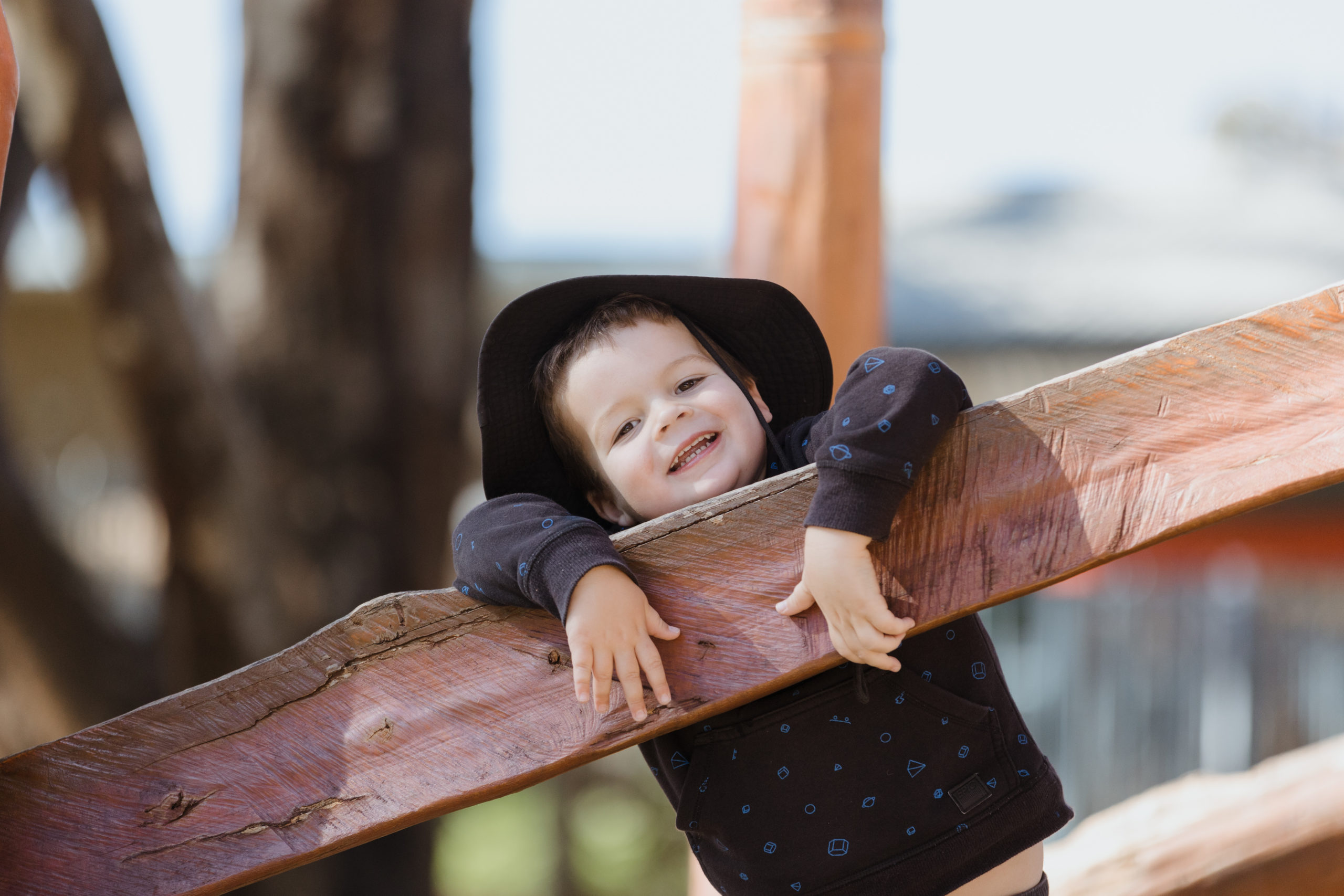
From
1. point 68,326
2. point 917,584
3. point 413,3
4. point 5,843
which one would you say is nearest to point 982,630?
point 917,584

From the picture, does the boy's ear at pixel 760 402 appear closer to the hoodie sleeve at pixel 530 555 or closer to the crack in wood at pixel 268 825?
the hoodie sleeve at pixel 530 555

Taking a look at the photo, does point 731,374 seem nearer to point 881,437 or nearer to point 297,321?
point 881,437

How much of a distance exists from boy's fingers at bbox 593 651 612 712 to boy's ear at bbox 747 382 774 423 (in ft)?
1.26

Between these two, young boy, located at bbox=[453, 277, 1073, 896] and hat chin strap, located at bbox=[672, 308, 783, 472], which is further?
hat chin strap, located at bbox=[672, 308, 783, 472]

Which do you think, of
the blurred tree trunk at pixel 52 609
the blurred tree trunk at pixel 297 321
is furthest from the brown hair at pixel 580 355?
the blurred tree trunk at pixel 52 609

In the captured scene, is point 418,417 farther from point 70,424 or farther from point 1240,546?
point 70,424

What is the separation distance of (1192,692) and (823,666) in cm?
511

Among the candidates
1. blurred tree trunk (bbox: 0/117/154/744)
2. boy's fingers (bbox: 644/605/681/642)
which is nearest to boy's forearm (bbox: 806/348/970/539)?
boy's fingers (bbox: 644/605/681/642)

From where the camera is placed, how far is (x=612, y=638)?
33.4 inches

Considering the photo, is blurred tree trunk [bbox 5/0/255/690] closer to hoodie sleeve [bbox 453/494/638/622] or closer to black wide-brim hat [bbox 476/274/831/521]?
black wide-brim hat [bbox 476/274/831/521]

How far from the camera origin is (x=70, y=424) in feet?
21.7

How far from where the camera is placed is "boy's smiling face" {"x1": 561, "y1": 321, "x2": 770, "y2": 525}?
110cm

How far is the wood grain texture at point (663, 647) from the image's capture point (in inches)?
32.2

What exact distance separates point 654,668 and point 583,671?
5 centimetres
